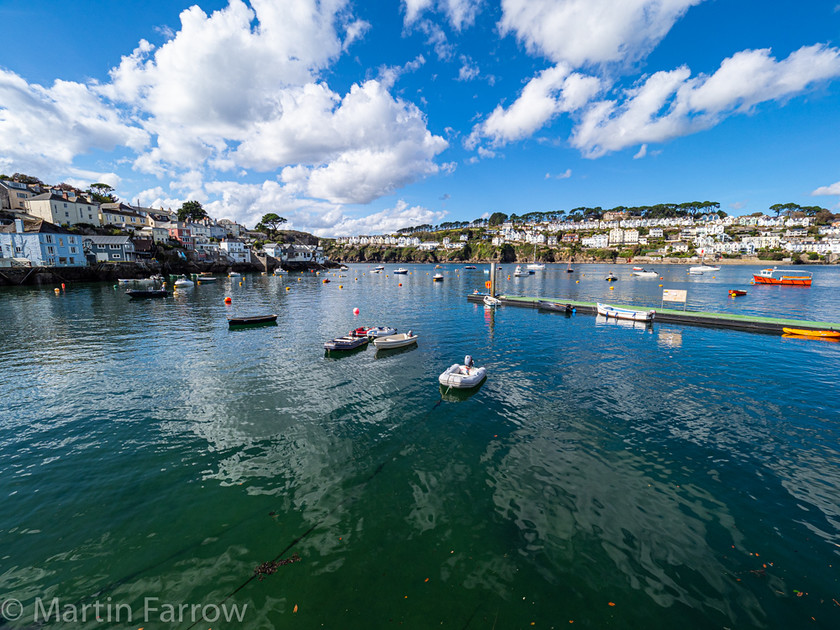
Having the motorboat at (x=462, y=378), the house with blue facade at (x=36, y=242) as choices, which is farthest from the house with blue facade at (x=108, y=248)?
the motorboat at (x=462, y=378)

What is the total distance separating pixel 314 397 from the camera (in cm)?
2056

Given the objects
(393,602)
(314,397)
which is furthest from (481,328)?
(393,602)

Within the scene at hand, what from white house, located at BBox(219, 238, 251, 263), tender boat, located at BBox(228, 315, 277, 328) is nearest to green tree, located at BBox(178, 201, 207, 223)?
white house, located at BBox(219, 238, 251, 263)

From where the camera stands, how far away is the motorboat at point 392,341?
30609 mm

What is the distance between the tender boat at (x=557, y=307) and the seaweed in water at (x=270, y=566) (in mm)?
48498

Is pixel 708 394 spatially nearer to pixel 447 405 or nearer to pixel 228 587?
pixel 447 405

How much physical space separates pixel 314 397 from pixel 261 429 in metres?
4.23

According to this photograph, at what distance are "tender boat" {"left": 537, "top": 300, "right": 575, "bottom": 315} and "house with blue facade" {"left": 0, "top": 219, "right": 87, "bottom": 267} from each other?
118 m

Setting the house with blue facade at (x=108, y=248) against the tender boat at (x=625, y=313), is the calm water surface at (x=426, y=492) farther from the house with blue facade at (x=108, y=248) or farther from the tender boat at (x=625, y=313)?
the house with blue facade at (x=108, y=248)

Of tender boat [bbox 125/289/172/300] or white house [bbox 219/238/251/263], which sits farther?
white house [bbox 219/238/251/263]

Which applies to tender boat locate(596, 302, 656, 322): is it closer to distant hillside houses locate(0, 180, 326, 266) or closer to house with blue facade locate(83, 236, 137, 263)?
distant hillside houses locate(0, 180, 326, 266)

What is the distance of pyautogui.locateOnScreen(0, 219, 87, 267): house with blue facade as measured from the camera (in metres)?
78.4

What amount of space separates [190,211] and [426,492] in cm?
18601

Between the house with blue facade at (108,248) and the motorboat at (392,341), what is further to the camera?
the house with blue facade at (108,248)
